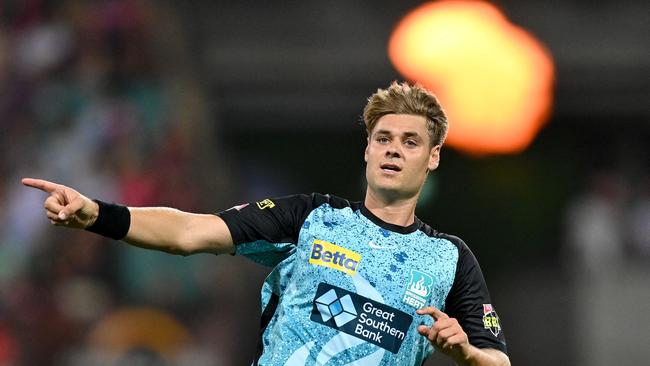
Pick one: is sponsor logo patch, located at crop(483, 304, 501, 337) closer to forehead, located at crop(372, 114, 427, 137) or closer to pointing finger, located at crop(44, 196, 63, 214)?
forehead, located at crop(372, 114, 427, 137)

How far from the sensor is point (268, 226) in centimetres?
576

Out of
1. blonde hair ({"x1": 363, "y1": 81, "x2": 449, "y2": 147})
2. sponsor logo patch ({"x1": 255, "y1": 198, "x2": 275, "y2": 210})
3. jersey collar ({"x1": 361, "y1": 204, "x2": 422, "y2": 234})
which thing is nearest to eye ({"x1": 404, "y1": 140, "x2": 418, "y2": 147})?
blonde hair ({"x1": 363, "y1": 81, "x2": 449, "y2": 147})

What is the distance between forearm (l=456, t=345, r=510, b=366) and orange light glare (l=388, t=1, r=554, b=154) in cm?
988

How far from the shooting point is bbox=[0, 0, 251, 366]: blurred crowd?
1212 cm

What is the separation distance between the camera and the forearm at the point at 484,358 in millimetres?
5512

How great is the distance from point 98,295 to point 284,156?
6.02 meters

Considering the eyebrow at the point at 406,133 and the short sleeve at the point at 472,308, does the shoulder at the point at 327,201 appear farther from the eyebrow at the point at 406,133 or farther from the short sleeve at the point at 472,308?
the short sleeve at the point at 472,308

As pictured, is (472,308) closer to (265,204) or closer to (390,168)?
(390,168)

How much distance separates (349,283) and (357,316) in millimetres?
159

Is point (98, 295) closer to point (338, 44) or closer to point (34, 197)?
point (34, 197)

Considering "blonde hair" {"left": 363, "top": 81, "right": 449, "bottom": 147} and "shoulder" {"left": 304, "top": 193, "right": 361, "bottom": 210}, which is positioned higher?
"blonde hair" {"left": 363, "top": 81, "right": 449, "bottom": 147}

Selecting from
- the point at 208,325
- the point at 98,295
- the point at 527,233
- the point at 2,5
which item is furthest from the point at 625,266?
the point at 2,5

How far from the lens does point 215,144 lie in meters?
14.6

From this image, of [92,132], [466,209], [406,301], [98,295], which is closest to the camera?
[406,301]
